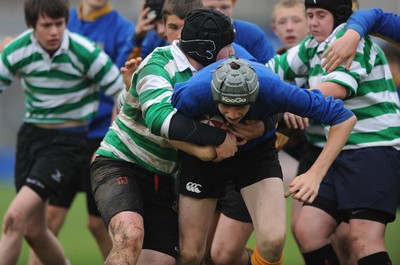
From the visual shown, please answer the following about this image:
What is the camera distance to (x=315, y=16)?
244 inches

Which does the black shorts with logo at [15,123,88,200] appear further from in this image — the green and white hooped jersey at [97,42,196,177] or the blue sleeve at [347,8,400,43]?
the blue sleeve at [347,8,400,43]

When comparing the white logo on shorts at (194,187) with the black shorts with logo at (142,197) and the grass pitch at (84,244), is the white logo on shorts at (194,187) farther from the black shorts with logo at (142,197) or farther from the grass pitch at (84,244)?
the grass pitch at (84,244)

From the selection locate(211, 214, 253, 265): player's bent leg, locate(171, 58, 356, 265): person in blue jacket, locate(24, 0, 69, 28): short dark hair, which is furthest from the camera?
locate(24, 0, 69, 28): short dark hair

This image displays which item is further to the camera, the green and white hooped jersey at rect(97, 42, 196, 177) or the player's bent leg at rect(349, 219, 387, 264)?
the player's bent leg at rect(349, 219, 387, 264)

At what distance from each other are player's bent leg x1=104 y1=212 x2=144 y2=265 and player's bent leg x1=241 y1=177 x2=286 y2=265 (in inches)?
26.3

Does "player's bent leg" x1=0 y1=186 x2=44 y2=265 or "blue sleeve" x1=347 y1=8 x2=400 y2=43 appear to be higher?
"blue sleeve" x1=347 y1=8 x2=400 y2=43

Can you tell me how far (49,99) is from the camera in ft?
25.4

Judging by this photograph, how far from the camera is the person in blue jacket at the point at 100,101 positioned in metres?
8.10

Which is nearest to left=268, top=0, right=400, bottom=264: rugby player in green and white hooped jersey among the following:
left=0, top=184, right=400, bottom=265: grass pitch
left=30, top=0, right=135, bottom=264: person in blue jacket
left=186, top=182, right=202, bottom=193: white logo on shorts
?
left=186, top=182, right=202, bottom=193: white logo on shorts

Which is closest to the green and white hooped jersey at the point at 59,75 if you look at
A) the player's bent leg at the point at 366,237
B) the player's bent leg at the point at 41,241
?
the player's bent leg at the point at 41,241

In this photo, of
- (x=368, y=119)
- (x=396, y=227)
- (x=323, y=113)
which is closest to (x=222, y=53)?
(x=323, y=113)

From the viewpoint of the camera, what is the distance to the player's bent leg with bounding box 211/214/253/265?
6.55 metres

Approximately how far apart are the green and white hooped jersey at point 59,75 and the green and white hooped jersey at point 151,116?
1.82 metres

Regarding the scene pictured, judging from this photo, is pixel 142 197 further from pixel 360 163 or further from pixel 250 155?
pixel 360 163
